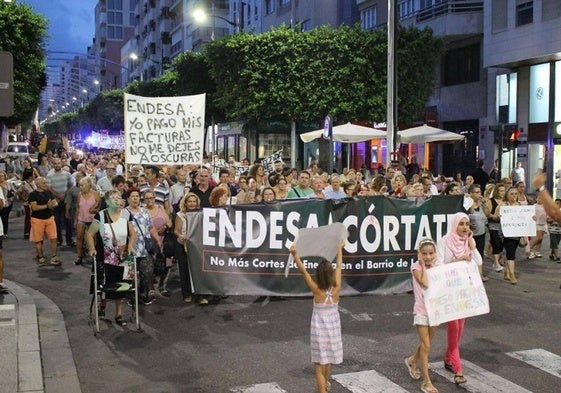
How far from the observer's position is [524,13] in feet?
93.7

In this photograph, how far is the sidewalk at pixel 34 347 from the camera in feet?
20.0

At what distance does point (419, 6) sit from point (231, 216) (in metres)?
28.8

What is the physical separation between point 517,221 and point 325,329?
6641mm

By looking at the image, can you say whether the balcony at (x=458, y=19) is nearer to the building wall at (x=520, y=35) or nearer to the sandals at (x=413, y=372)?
the building wall at (x=520, y=35)

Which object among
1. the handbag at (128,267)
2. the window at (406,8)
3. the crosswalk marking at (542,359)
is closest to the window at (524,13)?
the window at (406,8)

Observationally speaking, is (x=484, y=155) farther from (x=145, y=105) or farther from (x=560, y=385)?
(x=560, y=385)

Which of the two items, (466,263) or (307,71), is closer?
(466,263)

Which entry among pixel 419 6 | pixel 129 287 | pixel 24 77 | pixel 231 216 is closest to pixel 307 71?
pixel 419 6

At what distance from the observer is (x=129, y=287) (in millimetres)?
7922

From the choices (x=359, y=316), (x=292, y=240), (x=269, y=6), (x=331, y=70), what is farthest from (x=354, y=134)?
(x=269, y=6)

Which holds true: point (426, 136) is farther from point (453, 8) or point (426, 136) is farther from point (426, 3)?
point (426, 3)

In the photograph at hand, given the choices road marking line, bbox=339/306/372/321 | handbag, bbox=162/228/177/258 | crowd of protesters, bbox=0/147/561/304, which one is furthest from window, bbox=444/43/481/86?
road marking line, bbox=339/306/372/321

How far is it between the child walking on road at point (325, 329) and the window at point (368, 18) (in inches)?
1432

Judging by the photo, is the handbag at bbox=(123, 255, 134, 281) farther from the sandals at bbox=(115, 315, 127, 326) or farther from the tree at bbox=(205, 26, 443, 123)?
the tree at bbox=(205, 26, 443, 123)
